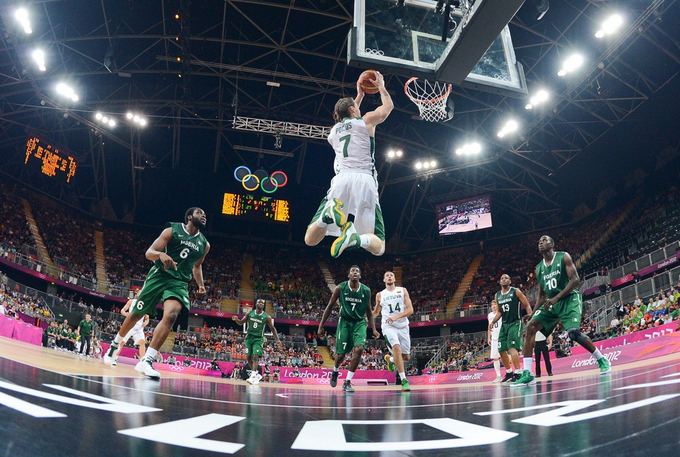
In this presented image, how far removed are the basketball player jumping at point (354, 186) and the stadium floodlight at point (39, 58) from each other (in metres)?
18.4

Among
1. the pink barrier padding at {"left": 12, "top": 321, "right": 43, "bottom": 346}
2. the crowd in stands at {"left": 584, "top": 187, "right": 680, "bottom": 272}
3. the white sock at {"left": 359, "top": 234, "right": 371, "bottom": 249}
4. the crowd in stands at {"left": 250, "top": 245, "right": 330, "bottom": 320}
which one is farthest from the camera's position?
the crowd in stands at {"left": 250, "top": 245, "right": 330, "bottom": 320}

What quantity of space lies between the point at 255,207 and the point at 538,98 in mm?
19173

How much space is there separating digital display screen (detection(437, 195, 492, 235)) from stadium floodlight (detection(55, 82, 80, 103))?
850 inches

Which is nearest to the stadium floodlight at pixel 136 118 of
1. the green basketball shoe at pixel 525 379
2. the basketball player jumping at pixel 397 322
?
the basketball player jumping at pixel 397 322

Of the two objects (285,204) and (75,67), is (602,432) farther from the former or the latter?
(285,204)

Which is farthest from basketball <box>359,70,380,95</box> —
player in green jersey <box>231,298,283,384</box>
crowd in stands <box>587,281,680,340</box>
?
crowd in stands <box>587,281,680,340</box>

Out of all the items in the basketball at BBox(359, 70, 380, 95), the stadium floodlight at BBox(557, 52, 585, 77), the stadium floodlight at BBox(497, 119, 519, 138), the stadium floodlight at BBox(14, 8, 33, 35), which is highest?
the stadium floodlight at BBox(14, 8, 33, 35)

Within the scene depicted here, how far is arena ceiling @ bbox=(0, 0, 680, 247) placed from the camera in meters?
18.1

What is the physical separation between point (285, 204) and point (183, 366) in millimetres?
14022

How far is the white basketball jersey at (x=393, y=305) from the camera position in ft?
27.7

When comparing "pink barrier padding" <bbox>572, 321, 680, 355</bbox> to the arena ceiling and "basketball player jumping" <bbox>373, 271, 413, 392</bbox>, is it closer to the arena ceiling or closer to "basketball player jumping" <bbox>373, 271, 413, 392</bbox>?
"basketball player jumping" <bbox>373, 271, 413, 392</bbox>

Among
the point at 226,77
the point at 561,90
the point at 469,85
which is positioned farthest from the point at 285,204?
the point at 469,85

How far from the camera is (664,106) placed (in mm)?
20297

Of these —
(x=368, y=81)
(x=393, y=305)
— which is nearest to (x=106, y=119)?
(x=393, y=305)
